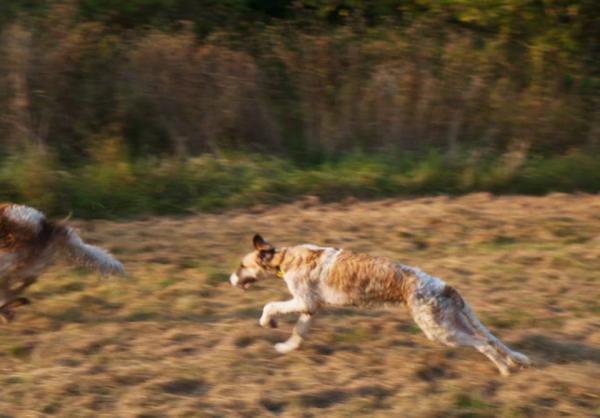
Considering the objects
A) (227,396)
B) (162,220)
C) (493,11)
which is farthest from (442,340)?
(493,11)

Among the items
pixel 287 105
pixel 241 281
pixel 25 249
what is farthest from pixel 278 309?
pixel 287 105

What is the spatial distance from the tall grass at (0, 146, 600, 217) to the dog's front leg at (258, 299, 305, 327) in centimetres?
410

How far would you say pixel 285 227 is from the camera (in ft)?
31.4

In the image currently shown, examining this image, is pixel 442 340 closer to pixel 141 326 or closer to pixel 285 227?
pixel 141 326

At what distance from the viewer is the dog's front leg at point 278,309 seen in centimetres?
630

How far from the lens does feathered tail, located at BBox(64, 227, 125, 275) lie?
6.99m

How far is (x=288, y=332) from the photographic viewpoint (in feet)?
22.1

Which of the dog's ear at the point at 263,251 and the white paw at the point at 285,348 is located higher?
the dog's ear at the point at 263,251

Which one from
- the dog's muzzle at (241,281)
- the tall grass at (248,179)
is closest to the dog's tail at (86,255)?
the dog's muzzle at (241,281)

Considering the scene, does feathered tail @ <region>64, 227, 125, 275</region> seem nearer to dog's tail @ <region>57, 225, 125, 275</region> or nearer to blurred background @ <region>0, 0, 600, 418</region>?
dog's tail @ <region>57, 225, 125, 275</region>

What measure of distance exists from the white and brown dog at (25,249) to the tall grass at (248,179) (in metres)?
3.13

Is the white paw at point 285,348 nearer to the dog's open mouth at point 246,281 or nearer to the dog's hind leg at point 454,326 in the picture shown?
the dog's open mouth at point 246,281

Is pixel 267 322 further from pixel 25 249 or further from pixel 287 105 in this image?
pixel 287 105

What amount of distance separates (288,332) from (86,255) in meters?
1.79
